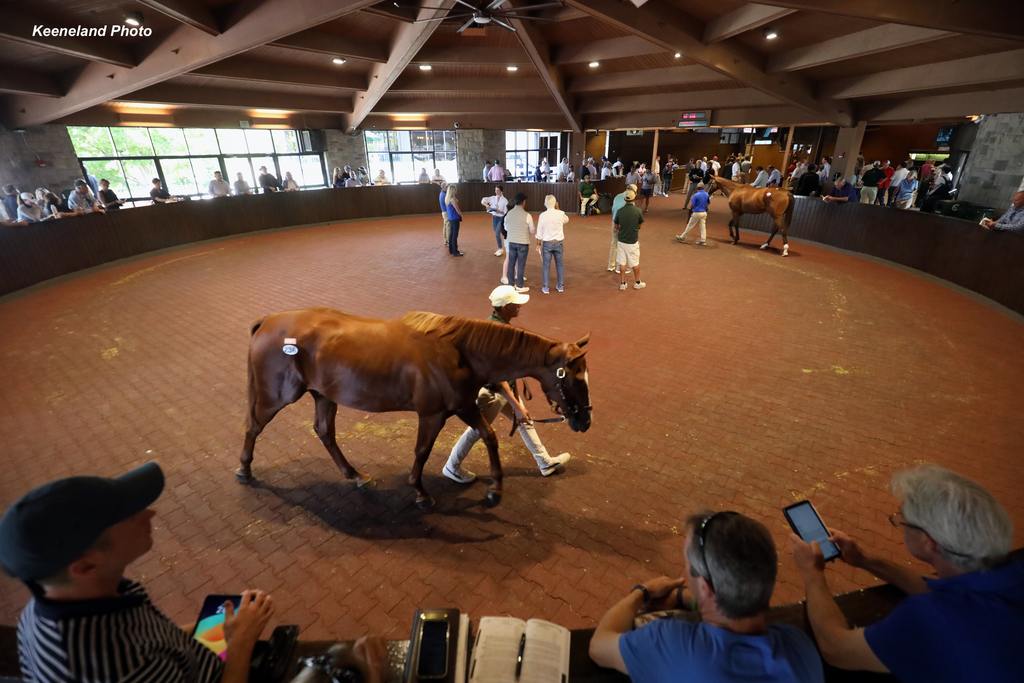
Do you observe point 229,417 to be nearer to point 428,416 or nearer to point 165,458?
point 165,458

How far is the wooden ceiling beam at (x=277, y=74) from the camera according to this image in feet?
42.7

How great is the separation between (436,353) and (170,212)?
47.4 ft

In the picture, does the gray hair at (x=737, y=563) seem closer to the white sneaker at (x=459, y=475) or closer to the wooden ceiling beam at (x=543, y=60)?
the white sneaker at (x=459, y=475)

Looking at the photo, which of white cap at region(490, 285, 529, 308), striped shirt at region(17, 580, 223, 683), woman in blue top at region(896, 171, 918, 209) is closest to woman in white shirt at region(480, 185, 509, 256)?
white cap at region(490, 285, 529, 308)

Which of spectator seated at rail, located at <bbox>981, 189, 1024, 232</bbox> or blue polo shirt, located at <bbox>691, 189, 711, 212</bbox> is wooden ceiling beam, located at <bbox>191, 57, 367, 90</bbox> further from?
spectator seated at rail, located at <bbox>981, 189, 1024, 232</bbox>

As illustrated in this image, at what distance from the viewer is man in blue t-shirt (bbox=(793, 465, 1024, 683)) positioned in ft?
4.45

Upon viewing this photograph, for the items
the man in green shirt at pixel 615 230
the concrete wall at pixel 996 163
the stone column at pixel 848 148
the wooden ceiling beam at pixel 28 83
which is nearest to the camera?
the man in green shirt at pixel 615 230

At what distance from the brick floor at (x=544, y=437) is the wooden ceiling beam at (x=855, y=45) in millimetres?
4945

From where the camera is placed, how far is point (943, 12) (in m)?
6.99

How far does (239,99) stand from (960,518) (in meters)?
19.8

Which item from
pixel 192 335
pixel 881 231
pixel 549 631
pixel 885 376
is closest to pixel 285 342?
pixel 549 631

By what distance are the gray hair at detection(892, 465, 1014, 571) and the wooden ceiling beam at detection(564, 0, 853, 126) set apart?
1040 cm

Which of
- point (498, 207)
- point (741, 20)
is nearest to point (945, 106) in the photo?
point (741, 20)

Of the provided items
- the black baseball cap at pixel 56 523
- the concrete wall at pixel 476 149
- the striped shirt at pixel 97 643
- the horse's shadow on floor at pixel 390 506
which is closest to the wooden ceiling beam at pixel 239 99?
the concrete wall at pixel 476 149
